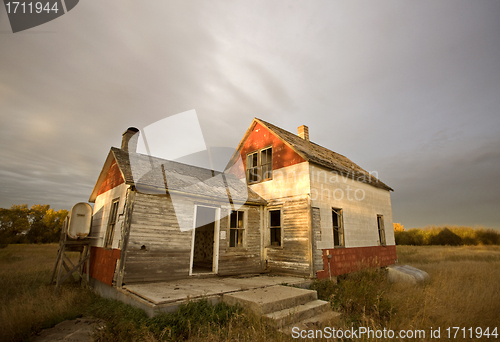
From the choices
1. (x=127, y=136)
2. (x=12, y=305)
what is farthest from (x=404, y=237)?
(x=12, y=305)

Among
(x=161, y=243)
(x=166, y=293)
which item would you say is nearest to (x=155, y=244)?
(x=161, y=243)

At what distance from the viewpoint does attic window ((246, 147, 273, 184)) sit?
1230cm

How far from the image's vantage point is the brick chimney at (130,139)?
11.1 meters

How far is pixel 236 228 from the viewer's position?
34.2 ft

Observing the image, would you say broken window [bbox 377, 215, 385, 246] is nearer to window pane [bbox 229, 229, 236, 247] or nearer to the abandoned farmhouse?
the abandoned farmhouse

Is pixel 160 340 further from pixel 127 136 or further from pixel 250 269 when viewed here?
pixel 127 136

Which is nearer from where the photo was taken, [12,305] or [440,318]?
[440,318]

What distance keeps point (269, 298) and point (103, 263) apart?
660 centimetres

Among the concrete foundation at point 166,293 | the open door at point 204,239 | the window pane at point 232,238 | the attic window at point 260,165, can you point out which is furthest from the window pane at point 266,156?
the concrete foundation at point 166,293

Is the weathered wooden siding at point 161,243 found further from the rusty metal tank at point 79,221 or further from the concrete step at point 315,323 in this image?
the concrete step at point 315,323

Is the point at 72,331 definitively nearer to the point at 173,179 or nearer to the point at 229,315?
the point at 229,315

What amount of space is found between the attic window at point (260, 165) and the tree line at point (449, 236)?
1549 inches

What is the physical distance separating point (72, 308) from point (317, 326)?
23.7ft

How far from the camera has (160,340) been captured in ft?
14.7
